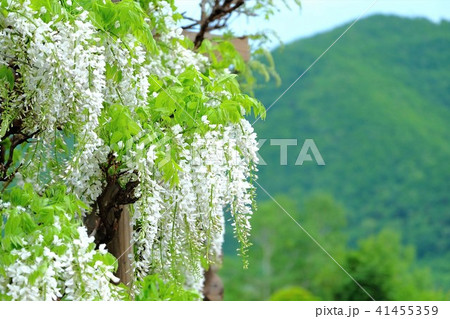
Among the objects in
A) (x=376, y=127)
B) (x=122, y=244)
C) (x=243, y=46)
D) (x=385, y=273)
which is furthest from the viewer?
(x=376, y=127)

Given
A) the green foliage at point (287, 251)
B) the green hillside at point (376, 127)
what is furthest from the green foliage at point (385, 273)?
the green foliage at point (287, 251)

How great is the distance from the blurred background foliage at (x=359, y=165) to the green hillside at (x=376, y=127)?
0.12 ft

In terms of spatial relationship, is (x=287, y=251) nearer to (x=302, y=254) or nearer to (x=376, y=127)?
(x=302, y=254)

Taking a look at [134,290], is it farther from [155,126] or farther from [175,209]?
[155,126]

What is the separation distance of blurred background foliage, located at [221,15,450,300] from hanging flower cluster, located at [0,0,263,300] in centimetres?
1485

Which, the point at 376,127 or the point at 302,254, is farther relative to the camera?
the point at 376,127

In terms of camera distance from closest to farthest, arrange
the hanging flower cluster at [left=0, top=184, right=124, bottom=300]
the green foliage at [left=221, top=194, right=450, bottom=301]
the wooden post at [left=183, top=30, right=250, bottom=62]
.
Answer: the hanging flower cluster at [left=0, top=184, right=124, bottom=300], the wooden post at [left=183, top=30, right=250, bottom=62], the green foliage at [left=221, top=194, right=450, bottom=301]

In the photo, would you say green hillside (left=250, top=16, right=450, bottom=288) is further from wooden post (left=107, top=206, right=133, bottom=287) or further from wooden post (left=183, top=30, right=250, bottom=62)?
wooden post (left=107, top=206, right=133, bottom=287)

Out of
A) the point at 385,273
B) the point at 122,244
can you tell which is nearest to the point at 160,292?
the point at 122,244

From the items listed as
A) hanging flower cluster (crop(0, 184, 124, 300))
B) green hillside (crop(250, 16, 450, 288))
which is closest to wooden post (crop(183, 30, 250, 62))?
hanging flower cluster (crop(0, 184, 124, 300))

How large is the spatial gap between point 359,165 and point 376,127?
64.4 inches

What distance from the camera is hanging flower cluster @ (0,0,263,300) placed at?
2.24m

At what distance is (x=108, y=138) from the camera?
2613 millimetres
